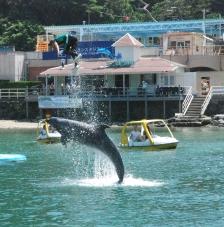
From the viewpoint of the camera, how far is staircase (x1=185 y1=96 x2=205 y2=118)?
227 ft

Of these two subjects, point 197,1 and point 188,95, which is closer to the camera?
point 188,95

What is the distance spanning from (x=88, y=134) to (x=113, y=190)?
8.59 feet

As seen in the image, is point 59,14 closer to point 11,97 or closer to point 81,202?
point 11,97

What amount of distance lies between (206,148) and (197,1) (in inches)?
3070

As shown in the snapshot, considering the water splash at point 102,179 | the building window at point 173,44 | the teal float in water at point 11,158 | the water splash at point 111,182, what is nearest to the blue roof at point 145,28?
the building window at point 173,44

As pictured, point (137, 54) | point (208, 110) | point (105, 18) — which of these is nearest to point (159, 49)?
point (137, 54)

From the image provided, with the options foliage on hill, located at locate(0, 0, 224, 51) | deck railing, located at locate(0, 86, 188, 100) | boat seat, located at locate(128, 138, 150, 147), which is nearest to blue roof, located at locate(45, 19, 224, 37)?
foliage on hill, located at locate(0, 0, 224, 51)

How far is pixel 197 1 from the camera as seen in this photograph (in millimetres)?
123062

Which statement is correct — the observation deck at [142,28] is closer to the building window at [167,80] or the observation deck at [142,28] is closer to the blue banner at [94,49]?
the blue banner at [94,49]

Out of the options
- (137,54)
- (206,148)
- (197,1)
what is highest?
(197,1)

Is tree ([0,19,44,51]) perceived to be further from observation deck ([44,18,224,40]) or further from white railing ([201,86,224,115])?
white railing ([201,86,224,115])

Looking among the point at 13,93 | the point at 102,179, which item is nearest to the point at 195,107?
the point at 13,93

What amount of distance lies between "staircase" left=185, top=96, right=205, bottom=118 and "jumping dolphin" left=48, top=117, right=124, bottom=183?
4101 cm

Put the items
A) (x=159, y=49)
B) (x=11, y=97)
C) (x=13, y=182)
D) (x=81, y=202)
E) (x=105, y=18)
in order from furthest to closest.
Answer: (x=105, y=18)
(x=159, y=49)
(x=11, y=97)
(x=13, y=182)
(x=81, y=202)
